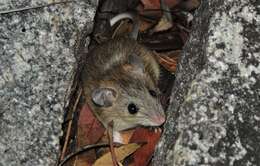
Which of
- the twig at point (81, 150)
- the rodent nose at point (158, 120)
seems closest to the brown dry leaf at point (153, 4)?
the rodent nose at point (158, 120)

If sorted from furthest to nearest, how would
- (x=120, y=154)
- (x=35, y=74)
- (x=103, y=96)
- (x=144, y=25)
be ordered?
(x=144, y=25) → (x=103, y=96) → (x=120, y=154) → (x=35, y=74)

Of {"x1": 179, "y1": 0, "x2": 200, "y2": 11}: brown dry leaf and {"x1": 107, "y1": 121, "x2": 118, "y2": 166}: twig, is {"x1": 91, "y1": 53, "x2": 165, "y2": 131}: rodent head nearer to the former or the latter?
{"x1": 107, "y1": 121, "x2": 118, "y2": 166}: twig

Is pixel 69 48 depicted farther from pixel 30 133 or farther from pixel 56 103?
pixel 30 133

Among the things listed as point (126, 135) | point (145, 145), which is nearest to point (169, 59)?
point (126, 135)

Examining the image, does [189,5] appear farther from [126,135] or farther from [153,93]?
[126,135]

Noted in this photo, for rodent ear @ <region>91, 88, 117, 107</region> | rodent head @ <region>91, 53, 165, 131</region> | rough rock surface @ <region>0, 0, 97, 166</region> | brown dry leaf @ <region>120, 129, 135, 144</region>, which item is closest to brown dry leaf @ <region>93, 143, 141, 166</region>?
brown dry leaf @ <region>120, 129, 135, 144</region>

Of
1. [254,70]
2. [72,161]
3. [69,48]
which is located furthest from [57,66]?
[254,70]
